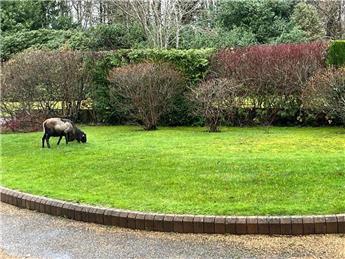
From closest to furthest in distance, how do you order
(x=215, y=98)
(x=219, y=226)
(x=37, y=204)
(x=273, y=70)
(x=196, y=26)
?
(x=219, y=226) → (x=37, y=204) → (x=215, y=98) → (x=273, y=70) → (x=196, y=26)

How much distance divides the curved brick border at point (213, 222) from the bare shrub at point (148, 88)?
7574 millimetres

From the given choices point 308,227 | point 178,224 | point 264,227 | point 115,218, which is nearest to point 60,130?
point 115,218

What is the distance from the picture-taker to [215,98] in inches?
529

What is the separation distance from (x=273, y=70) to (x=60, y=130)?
20.3 ft

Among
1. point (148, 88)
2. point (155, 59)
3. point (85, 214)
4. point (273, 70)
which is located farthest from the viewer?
point (155, 59)

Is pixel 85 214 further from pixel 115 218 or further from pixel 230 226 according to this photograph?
pixel 230 226

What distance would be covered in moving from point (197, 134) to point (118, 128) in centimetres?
309

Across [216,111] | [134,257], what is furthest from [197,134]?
[134,257]

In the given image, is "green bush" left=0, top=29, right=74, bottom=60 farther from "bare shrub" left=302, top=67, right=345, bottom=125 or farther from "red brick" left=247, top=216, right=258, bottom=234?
"red brick" left=247, top=216, right=258, bottom=234

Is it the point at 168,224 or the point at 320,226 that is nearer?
the point at 320,226

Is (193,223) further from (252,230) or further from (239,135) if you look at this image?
(239,135)

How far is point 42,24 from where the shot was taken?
32.2 metres

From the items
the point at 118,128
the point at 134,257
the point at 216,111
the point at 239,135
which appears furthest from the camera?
the point at 118,128

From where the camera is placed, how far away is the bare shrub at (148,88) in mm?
13898
